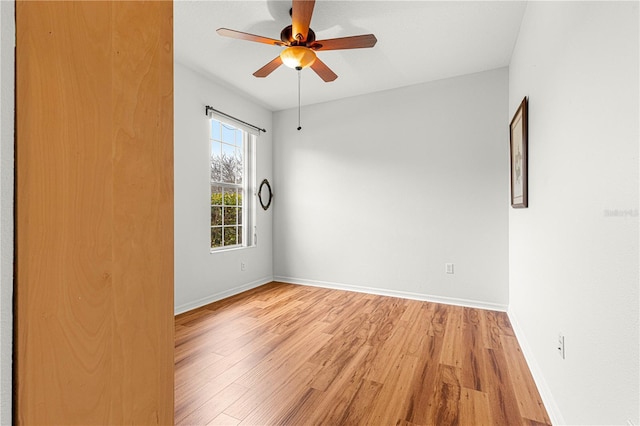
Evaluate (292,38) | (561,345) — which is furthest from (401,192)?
(561,345)

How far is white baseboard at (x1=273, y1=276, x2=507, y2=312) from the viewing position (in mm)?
3307

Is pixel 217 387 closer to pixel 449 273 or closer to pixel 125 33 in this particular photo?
pixel 125 33

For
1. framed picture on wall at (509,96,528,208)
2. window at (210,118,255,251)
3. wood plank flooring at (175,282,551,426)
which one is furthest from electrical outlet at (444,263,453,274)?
window at (210,118,255,251)

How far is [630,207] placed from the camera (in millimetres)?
919

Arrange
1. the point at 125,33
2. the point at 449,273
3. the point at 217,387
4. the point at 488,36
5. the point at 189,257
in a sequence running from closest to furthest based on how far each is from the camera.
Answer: the point at 125,33
the point at 217,387
the point at 488,36
the point at 189,257
the point at 449,273

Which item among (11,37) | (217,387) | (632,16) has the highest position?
(632,16)

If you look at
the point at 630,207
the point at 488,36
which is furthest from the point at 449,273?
the point at 630,207

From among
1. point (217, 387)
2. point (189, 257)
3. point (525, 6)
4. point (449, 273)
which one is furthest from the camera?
point (449, 273)

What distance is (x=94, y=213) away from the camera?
0.57 meters

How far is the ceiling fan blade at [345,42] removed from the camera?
218 cm

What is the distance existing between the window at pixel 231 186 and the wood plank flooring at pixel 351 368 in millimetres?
1071

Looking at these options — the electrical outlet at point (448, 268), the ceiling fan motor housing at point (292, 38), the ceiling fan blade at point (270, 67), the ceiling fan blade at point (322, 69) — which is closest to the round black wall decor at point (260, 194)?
the ceiling fan blade at point (270, 67)

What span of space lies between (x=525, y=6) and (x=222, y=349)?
3.56 m

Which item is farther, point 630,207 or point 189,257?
point 189,257
